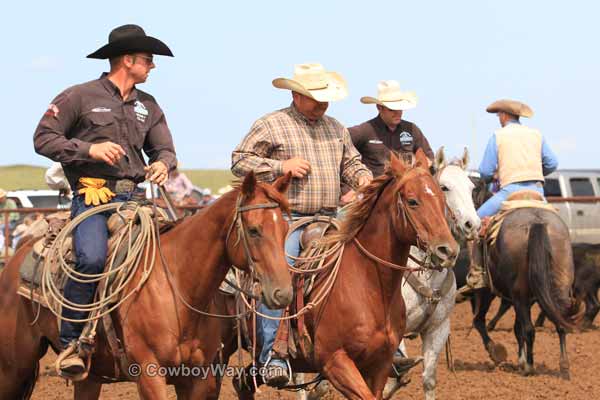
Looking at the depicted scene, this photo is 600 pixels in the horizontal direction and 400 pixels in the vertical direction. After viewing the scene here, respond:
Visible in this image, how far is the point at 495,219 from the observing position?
10.2 m

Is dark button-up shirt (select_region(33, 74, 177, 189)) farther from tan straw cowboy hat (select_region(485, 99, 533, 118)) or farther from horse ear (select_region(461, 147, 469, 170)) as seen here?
tan straw cowboy hat (select_region(485, 99, 533, 118))

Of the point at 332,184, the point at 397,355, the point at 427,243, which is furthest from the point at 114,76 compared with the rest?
the point at 397,355

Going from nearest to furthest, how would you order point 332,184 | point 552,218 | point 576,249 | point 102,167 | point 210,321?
point 210,321
point 102,167
point 332,184
point 552,218
point 576,249

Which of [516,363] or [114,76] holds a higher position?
[114,76]

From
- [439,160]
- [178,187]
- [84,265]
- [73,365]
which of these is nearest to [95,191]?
[84,265]

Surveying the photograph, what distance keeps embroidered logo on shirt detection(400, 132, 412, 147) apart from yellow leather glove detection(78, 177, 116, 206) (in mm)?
3307

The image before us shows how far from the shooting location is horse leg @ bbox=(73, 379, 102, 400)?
657cm

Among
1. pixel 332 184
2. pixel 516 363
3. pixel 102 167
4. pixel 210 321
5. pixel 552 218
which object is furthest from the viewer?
pixel 516 363

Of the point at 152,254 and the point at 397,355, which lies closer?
the point at 152,254

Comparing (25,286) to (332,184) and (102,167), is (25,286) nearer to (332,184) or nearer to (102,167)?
(102,167)

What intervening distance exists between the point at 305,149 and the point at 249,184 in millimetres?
1662

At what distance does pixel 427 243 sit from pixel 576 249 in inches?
340

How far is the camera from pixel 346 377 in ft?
19.7

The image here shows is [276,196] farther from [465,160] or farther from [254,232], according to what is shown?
[465,160]
